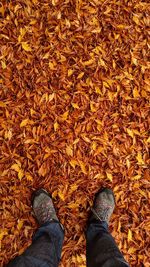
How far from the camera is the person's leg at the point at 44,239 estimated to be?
197cm

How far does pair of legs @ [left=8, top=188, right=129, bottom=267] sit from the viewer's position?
1.97m

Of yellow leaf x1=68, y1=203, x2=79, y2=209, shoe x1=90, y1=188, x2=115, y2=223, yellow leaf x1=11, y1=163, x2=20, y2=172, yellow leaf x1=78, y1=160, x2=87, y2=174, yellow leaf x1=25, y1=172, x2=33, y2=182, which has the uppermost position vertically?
yellow leaf x1=78, y1=160, x2=87, y2=174

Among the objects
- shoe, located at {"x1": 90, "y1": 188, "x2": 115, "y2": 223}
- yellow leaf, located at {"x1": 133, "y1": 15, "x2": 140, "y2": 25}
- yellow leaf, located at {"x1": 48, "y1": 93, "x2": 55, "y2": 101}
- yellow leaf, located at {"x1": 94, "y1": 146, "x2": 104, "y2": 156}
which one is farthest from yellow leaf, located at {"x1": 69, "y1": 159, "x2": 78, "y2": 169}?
yellow leaf, located at {"x1": 133, "y1": 15, "x2": 140, "y2": 25}

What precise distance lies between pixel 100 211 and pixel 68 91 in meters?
0.97

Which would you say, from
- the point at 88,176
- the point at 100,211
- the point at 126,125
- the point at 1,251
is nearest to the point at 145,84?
the point at 126,125

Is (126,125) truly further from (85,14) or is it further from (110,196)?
(85,14)

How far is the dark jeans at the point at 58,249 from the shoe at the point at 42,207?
3.1 inches

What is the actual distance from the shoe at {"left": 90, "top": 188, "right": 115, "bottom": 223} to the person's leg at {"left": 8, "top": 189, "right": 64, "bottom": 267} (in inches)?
11.7

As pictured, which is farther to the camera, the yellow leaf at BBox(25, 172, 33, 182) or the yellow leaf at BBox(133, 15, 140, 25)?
the yellow leaf at BBox(133, 15, 140, 25)

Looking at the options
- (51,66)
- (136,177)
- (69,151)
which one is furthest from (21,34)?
(136,177)

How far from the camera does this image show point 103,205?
8.50ft

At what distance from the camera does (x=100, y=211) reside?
259 cm

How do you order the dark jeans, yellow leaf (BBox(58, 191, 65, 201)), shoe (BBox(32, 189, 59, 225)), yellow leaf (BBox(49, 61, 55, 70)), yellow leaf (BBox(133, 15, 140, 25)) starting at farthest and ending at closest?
yellow leaf (BBox(133, 15, 140, 25)) < yellow leaf (BBox(49, 61, 55, 70)) < yellow leaf (BBox(58, 191, 65, 201)) < shoe (BBox(32, 189, 59, 225)) < the dark jeans

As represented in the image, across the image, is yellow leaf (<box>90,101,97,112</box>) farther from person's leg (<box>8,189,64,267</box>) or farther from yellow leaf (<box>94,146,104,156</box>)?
person's leg (<box>8,189,64,267</box>)
